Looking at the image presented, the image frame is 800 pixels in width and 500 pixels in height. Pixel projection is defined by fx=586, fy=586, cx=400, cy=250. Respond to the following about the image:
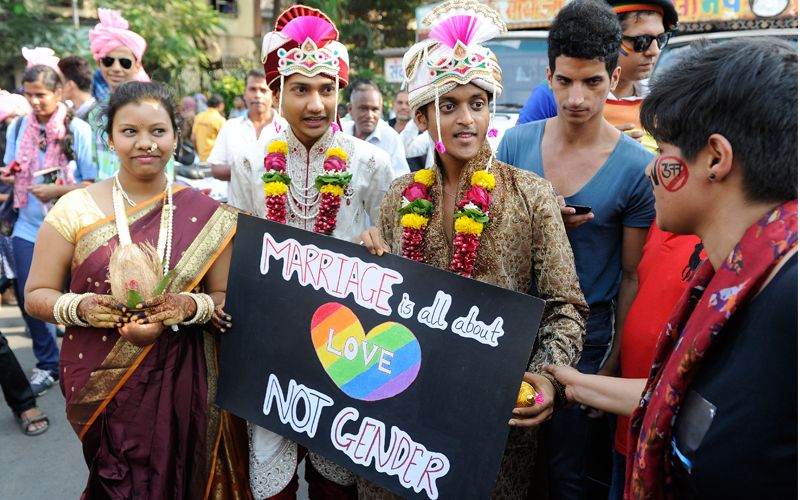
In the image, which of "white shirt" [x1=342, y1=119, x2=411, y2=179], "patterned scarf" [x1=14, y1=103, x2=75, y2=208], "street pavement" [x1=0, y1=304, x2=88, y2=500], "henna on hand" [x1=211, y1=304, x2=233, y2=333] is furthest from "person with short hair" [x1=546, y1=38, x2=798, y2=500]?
"patterned scarf" [x1=14, y1=103, x2=75, y2=208]

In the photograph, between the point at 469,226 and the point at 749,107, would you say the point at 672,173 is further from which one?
the point at 469,226

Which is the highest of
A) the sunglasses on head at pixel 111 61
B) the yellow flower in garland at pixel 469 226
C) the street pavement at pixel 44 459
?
the sunglasses on head at pixel 111 61

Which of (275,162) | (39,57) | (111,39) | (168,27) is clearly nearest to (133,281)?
(275,162)

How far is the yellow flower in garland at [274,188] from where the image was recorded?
2727 mm

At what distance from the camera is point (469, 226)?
2.06m

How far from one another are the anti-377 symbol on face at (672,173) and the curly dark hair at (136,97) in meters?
1.97

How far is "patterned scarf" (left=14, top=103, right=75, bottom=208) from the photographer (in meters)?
4.52

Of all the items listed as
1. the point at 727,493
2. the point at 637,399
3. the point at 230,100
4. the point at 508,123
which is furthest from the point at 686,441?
the point at 230,100

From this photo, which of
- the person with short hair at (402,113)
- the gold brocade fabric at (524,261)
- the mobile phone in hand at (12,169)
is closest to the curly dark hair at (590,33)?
the gold brocade fabric at (524,261)

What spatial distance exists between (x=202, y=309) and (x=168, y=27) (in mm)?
19418

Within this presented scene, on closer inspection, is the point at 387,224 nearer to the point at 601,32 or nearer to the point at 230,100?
the point at 601,32

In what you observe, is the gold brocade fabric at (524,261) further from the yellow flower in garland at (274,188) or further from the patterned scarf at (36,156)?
the patterned scarf at (36,156)

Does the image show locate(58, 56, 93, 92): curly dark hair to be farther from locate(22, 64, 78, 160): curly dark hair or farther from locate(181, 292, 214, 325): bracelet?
locate(181, 292, 214, 325): bracelet

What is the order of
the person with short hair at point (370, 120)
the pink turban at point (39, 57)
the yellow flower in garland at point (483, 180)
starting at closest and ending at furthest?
1. the yellow flower in garland at point (483, 180)
2. the pink turban at point (39, 57)
3. the person with short hair at point (370, 120)
